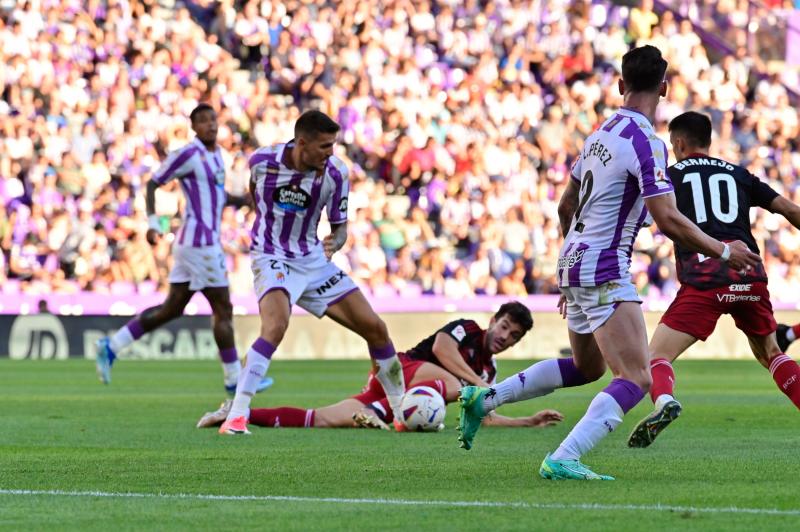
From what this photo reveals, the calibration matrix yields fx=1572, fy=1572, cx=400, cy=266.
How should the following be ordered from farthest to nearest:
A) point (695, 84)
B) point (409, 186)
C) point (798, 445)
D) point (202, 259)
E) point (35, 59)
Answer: point (695, 84) → point (409, 186) → point (35, 59) → point (202, 259) → point (798, 445)

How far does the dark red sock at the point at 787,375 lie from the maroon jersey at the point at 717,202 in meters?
0.53

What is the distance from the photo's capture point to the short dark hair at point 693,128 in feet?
32.8

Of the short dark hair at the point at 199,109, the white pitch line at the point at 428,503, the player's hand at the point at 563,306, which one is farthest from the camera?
the short dark hair at the point at 199,109

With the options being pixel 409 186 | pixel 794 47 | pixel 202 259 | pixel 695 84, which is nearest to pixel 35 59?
pixel 409 186

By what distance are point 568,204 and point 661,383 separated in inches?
72.9

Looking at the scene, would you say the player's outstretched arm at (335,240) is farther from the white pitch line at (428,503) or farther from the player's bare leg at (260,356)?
the white pitch line at (428,503)

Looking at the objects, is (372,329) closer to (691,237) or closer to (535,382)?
(535,382)

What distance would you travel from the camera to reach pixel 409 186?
2789 centimetres

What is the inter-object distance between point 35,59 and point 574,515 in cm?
2019

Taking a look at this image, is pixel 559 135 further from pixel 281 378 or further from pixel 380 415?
pixel 380 415

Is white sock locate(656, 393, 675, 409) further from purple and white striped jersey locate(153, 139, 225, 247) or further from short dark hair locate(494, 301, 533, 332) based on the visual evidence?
purple and white striped jersey locate(153, 139, 225, 247)

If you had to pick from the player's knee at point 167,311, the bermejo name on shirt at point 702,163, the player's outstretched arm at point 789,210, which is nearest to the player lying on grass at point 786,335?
the bermejo name on shirt at point 702,163

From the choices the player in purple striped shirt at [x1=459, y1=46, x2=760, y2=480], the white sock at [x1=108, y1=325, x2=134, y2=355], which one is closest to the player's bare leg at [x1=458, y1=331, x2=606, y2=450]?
the player in purple striped shirt at [x1=459, y1=46, x2=760, y2=480]

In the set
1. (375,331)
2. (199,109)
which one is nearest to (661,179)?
(375,331)
